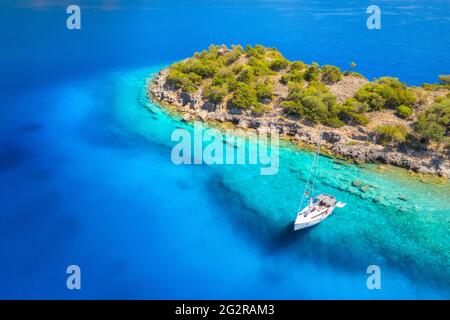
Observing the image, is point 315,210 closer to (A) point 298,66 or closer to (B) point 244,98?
(B) point 244,98

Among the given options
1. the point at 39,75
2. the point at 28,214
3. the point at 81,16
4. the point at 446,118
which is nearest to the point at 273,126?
the point at 446,118

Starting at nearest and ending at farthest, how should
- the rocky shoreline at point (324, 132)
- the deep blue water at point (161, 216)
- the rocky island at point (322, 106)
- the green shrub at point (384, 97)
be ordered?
the deep blue water at point (161, 216)
the rocky shoreline at point (324, 132)
the rocky island at point (322, 106)
the green shrub at point (384, 97)

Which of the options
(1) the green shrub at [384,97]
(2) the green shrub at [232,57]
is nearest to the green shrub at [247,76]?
(2) the green shrub at [232,57]

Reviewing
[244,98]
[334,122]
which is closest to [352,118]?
[334,122]

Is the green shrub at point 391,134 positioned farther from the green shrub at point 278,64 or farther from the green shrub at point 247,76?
the green shrub at point 278,64

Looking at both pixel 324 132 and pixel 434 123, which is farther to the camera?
pixel 324 132

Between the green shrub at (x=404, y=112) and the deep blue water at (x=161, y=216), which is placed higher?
the green shrub at (x=404, y=112)

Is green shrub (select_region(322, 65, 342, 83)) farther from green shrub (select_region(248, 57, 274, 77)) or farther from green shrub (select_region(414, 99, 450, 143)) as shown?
green shrub (select_region(414, 99, 450, 143))

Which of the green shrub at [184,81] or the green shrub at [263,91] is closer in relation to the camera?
the green shrub at [263,91]
